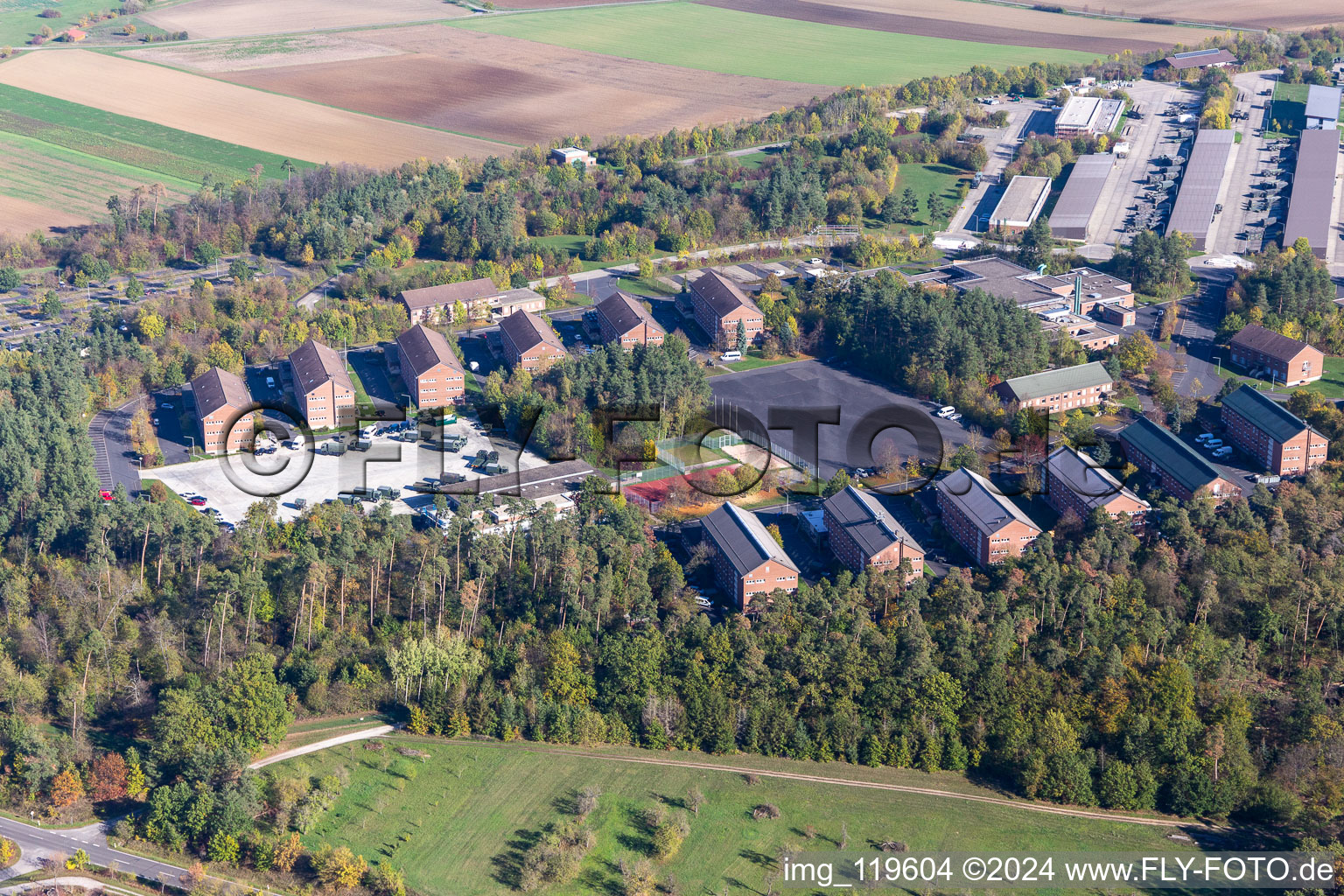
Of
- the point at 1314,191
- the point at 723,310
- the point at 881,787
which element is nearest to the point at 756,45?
the point at 1314,191

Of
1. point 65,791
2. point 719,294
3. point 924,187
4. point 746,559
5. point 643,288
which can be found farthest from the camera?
point 924,187

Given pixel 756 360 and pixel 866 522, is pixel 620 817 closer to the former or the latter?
pixel 866 522

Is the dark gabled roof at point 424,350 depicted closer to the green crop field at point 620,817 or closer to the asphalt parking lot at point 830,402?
the asphalt parking lot at point 830,402

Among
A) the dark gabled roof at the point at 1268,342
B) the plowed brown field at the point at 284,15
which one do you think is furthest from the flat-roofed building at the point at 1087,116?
the plowed brown field at the point at 284,15

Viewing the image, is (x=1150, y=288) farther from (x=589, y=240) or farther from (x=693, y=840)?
(x=693, y=840)

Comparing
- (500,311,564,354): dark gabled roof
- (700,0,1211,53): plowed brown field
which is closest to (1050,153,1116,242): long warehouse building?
(700,0,1211,53): plowed brown field

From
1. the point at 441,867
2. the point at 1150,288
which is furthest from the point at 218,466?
the point at 1150,288
